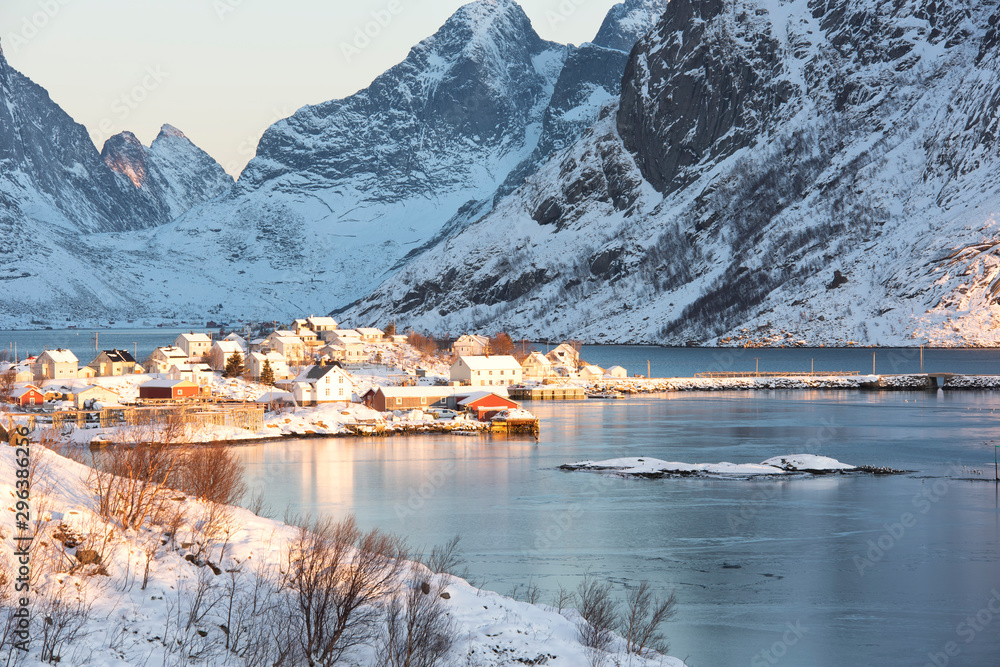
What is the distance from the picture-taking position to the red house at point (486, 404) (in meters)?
90.1

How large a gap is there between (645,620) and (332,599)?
11.4 m

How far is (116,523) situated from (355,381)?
8191cm

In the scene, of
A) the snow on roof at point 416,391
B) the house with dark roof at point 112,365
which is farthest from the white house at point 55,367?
the snow on roof at point 416,391

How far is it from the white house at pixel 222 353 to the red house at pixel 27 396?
29684 mm

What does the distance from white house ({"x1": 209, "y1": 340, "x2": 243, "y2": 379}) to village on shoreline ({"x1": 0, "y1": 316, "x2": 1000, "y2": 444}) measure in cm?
19

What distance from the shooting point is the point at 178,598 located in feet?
69.3

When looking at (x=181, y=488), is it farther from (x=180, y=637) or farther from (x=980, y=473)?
(x=980, y=473)

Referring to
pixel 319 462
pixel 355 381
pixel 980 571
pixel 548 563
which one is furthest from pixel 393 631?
pixel 355 381

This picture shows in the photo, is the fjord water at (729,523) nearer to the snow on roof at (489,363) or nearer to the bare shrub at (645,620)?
the bare shrub at (645,620)

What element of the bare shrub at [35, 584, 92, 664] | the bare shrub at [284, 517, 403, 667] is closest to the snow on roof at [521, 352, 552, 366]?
the bare shrub at [284, 517, 403, 667]

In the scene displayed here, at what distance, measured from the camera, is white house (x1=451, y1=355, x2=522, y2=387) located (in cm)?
10950

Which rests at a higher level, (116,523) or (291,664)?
(116,523)

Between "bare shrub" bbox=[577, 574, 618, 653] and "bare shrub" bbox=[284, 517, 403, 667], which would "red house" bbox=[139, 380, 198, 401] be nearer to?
"bare shrub" bbox=[577, 574, 618, 653]

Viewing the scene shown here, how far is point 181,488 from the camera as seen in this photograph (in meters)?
31.4
